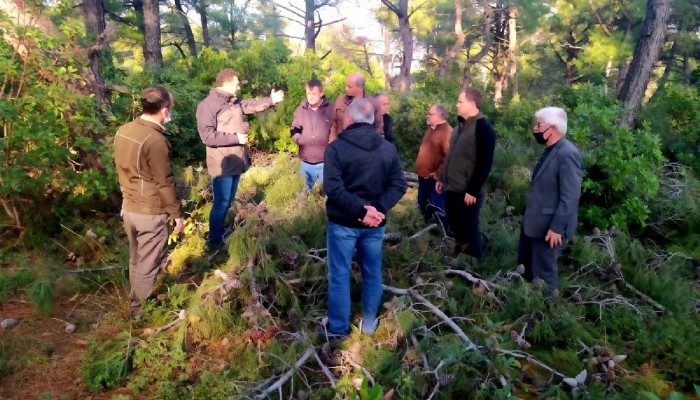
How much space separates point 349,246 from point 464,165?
158cm

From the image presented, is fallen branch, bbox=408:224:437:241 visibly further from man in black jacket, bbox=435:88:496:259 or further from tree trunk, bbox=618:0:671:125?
tree trunk, bbox=618:0:671:125

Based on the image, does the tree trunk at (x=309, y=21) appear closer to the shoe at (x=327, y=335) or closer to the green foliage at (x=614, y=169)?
the green foliage at (x=614, y=169)

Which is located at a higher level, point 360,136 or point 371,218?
point 360,136

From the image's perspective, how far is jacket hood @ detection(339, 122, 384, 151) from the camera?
2.82 metres

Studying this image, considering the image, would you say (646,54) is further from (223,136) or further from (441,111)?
(223,136)

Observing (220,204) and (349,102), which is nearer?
(220,204)

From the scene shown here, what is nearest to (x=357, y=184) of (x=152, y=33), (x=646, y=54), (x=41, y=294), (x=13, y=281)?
(x=41, y=294)

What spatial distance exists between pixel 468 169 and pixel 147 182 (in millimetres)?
2654

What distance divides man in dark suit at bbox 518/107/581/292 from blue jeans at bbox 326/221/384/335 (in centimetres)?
136

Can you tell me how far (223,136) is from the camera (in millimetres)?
3961

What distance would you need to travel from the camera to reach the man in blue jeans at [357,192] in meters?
2.80

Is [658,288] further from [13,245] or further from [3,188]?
[13,245]

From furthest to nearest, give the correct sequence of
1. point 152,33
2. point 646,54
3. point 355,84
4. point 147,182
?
point 152,33 < point 646,54 < point 355,84 < point 147,182

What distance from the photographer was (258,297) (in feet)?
11.0
